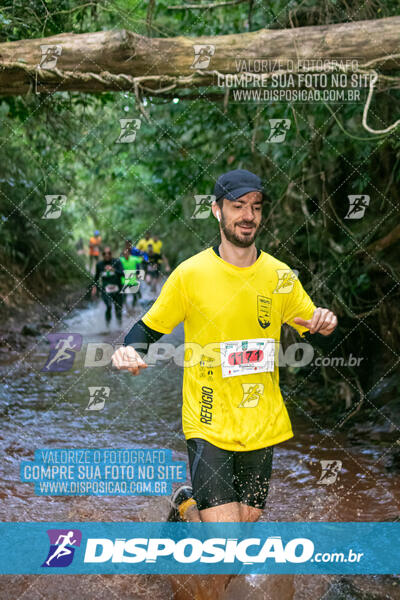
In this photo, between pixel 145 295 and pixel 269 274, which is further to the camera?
pixel 145 295

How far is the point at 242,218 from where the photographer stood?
3188 millimetres

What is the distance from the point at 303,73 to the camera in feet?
15.8

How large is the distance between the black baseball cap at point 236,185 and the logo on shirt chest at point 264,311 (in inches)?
20.5

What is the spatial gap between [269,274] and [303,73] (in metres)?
2.15

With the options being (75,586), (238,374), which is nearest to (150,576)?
(75,586)

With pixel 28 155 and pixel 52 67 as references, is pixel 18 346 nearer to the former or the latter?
pixel 28 155

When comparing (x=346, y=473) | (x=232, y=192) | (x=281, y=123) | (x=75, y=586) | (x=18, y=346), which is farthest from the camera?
(x=18, y=346)

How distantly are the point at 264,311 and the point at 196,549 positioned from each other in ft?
4.38

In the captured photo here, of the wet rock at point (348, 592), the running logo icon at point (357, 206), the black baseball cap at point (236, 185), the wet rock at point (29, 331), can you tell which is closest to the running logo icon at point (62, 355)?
the wet rock at point (29, 331)

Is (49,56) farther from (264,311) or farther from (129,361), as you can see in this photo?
(129,361)

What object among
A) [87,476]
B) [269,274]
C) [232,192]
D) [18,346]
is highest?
[232,192]

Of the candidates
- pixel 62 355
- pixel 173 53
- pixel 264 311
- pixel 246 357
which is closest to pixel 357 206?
pixel 173 53

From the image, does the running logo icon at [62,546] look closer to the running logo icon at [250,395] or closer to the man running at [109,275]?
the running logo icon at [250,395]

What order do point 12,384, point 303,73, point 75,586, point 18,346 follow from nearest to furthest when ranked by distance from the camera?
point 75,586 < point 303,73 < point 12,384 < point 18,346
